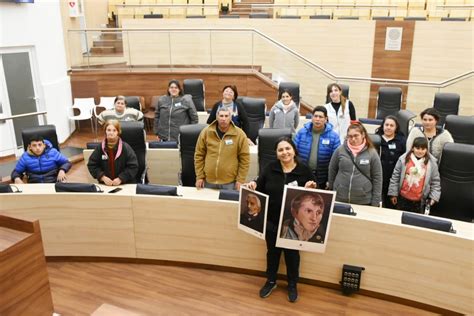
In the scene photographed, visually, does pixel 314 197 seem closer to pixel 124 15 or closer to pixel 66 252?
pixel 66 252

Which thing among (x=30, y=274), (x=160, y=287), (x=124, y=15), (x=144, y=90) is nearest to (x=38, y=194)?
(x=160, y=287)

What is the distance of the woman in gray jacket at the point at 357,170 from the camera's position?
358 cm

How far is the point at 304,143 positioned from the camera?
417 centimetres

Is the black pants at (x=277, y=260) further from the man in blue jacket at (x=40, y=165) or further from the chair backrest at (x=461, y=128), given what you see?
the chair backrest at (x=461, y=128)

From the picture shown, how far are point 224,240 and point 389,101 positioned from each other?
5.34 m

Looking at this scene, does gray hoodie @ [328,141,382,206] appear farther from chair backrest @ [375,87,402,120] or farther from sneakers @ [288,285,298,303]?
chair backrest @ [375,87,402,120]

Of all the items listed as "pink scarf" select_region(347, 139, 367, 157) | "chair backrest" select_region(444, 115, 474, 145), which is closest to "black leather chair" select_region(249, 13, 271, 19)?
"chair backrest" select_region(444, 115, 474, 145)

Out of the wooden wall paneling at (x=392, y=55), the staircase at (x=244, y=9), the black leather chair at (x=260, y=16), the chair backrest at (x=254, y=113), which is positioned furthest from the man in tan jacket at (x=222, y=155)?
the staircase at (x=244, y=9)

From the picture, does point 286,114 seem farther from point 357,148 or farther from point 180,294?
point 180,294

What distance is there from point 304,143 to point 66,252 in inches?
103

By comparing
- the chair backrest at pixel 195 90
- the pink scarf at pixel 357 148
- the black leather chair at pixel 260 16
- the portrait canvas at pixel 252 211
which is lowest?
the portrait canvas at pixel 252 211

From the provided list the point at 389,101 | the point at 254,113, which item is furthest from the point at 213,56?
the point at 389,101

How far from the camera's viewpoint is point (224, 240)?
3.91m

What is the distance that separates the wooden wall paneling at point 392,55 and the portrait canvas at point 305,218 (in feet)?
26.7
